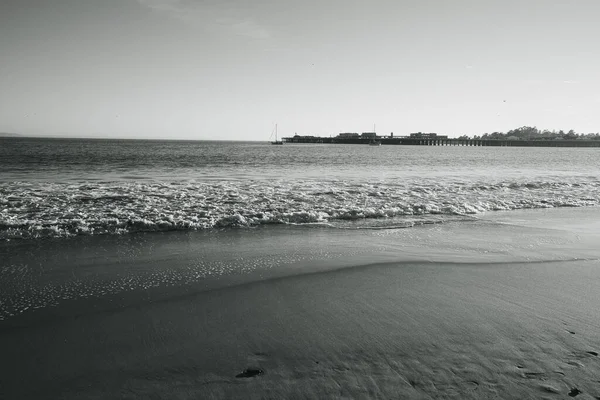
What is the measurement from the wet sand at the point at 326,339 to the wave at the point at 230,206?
12.1ft

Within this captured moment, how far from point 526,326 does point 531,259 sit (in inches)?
109

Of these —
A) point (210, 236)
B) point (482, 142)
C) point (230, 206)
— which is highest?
point (482, 142)

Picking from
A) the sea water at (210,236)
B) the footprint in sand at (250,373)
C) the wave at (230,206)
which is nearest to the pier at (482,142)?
the wave at (230,206)

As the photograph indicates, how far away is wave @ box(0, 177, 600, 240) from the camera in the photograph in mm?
7355

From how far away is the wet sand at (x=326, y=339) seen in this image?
2.38 meters

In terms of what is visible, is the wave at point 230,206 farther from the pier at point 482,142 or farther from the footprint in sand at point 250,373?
the pier at point 482,142

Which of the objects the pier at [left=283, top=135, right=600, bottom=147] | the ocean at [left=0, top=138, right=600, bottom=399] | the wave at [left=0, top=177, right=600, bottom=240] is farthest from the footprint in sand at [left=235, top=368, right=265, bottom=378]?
the pier at [left=283, top=135, right=600, bottom=147]

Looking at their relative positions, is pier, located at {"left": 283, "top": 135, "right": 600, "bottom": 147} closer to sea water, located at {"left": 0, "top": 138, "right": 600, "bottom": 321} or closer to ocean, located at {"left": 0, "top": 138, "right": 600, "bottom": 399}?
sea water, located at {"left": 0, "top": 138, "right": 600, "bottom": 321}

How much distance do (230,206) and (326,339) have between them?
22.8ft

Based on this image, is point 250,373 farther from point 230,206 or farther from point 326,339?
point 230,206

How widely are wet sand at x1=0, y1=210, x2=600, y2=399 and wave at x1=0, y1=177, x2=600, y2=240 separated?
3679 mm

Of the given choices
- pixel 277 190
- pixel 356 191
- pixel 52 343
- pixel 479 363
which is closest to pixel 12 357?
pixel 52 343

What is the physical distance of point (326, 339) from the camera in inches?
118

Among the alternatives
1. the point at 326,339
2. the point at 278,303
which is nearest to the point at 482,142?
the point at 278,303
